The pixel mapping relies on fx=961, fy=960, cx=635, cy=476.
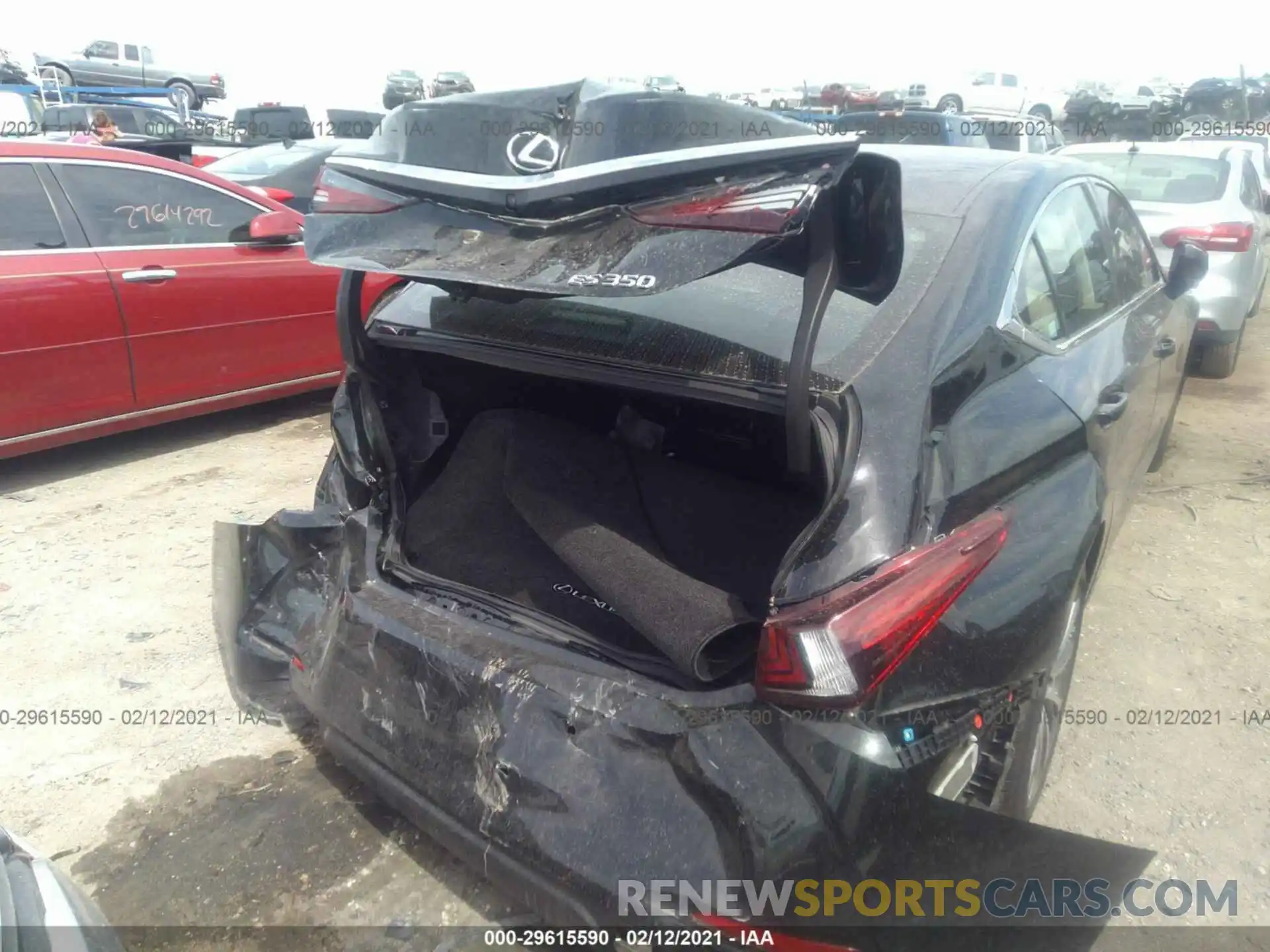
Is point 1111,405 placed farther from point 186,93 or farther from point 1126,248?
point 186,93

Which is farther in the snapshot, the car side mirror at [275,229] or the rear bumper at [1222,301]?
the rear bumper at [1222,301]

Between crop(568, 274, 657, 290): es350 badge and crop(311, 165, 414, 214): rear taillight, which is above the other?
crop(311, 165, 414, 214): rear taillight

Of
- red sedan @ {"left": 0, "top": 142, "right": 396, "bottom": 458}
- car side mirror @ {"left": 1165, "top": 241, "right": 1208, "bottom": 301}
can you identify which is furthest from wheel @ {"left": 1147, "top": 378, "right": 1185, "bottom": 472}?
red sedan @ {"left": 0, "top": 142, "right": 396, "bottom": 458}

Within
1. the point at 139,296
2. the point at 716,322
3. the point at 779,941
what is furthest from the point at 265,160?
the point at 779,941

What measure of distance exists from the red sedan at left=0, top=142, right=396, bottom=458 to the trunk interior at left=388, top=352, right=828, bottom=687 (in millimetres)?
2390

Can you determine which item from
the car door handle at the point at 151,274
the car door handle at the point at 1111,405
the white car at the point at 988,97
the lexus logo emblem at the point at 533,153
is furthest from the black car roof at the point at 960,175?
the white car at the point at 988,97

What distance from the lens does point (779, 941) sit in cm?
159

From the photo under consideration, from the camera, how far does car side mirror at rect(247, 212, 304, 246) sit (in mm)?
5359

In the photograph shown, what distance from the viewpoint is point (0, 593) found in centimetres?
379

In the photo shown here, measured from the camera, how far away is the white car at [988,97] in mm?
23234

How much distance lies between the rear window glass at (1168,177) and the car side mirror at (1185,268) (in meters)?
3.56

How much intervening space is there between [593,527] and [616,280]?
2.56 ft

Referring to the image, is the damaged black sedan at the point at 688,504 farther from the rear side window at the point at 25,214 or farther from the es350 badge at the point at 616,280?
the rear side window at the point at 25,214

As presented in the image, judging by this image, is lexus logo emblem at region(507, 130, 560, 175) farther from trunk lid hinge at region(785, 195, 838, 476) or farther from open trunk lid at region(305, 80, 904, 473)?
trunk lid hinge at region(785, 195, 838, 476)
